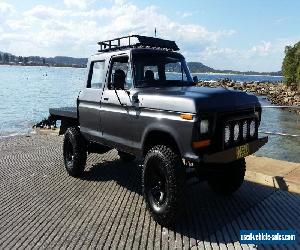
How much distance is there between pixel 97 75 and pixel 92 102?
61cm

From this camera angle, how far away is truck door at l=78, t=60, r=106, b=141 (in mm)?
7469

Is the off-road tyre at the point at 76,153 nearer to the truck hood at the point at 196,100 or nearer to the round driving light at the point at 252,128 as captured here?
the truck hood at the point at 196,100

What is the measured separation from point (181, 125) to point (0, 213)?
140 inches

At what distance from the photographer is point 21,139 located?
46.4 feet

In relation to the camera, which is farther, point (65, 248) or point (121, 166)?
point (121, 166)

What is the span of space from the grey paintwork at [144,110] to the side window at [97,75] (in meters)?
0.12

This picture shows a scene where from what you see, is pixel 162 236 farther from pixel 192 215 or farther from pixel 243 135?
pixel 243 135

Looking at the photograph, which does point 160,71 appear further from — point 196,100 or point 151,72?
point 196,100

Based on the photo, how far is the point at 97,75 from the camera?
25.5 feet

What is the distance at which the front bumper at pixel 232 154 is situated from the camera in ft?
16.6

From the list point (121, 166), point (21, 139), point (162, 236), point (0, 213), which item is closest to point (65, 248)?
point (162, 236)

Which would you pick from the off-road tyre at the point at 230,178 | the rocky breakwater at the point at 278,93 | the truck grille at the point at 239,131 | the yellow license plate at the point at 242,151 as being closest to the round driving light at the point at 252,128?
the truck grille at the point at 239,131

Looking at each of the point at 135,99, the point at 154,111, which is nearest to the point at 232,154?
the point at 154,111

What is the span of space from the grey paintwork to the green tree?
7550 centimetres
